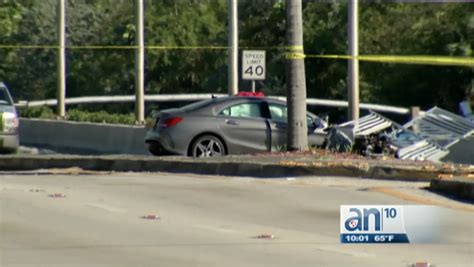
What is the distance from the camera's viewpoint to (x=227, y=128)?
78.8 feet

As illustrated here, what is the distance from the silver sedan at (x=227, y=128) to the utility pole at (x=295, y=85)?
1.38 m

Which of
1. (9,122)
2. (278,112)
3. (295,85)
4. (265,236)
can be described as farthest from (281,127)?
(265,236)

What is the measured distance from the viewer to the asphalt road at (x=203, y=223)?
1202cm

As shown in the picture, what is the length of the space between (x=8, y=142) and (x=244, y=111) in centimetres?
577

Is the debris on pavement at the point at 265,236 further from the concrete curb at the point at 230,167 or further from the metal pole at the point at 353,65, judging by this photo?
the metal pole at the point at 353,65

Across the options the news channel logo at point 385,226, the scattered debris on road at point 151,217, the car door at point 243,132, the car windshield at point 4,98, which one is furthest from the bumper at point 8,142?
the news channel logo at point 385,226

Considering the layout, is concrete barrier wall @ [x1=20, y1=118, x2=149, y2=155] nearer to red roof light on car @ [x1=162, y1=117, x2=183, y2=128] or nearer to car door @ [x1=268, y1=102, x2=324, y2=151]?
red roof light on car @ [x1=162, y1=117, x2=183, y2=128]

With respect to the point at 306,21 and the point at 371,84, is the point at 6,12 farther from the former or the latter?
the point at 371,84

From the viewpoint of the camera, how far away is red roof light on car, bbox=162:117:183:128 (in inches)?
945

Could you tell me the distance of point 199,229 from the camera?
13.8 meters

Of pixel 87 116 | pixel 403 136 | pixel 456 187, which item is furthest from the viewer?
pixel 87 116

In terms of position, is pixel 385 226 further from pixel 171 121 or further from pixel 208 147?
pixel 171 121

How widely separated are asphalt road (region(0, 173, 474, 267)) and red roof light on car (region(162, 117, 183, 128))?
14.6 ft

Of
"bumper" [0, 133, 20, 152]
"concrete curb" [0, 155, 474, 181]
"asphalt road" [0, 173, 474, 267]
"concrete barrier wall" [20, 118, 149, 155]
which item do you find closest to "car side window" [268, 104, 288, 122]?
"concrete curb" [0, 155, 474, 181]
